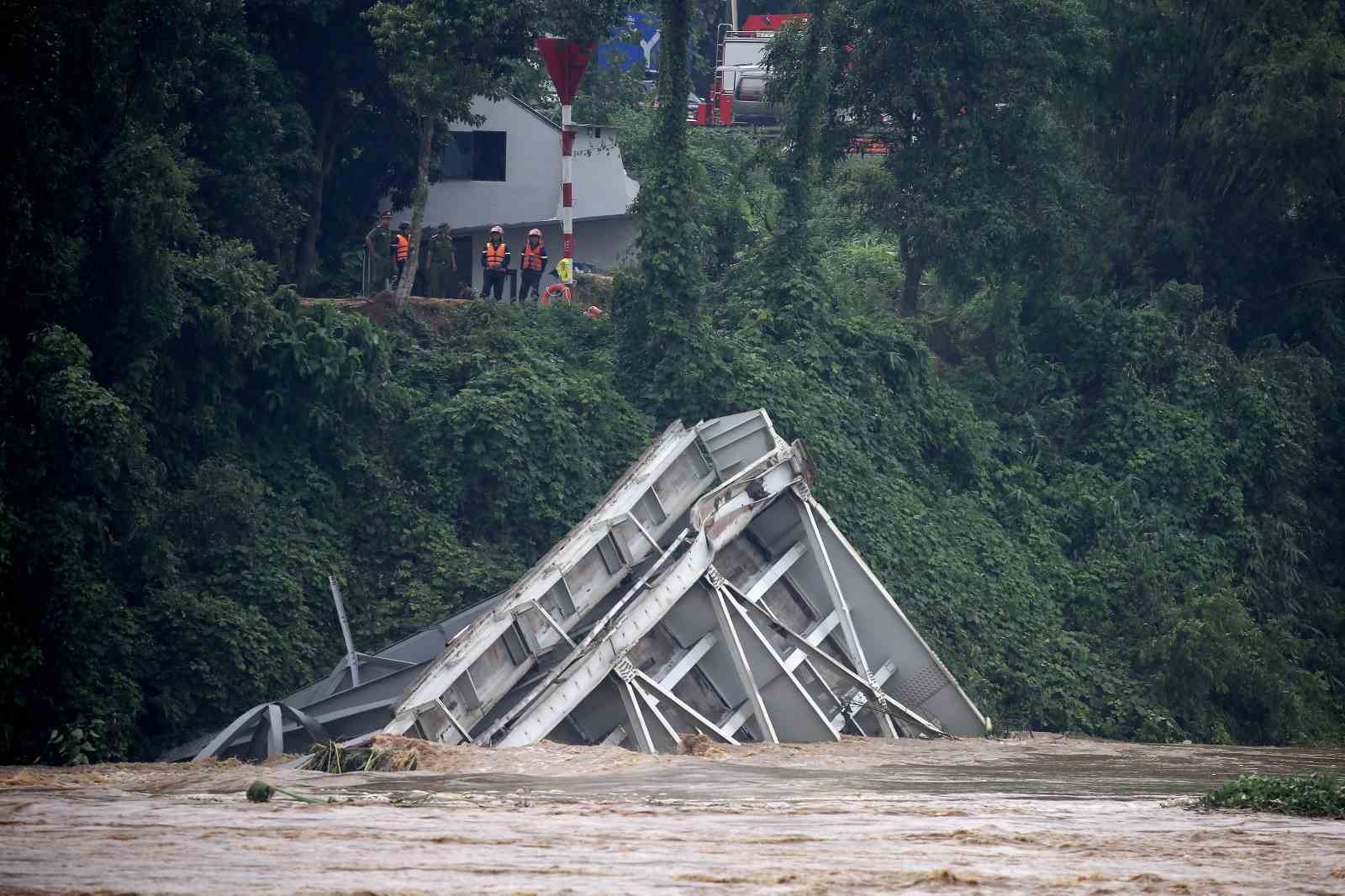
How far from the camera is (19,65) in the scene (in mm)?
13414

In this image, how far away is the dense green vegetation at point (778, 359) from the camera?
13.6 meters

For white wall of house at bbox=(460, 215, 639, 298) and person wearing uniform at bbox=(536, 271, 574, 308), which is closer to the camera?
person wearing uniform at bbox=(536, 271, 574, 308)

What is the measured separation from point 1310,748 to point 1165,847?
1005 centimetres

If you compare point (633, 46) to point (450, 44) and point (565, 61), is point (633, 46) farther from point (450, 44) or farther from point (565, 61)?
point (450, 44)

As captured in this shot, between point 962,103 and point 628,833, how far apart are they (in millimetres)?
17159

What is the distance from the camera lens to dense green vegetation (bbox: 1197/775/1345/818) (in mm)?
9461

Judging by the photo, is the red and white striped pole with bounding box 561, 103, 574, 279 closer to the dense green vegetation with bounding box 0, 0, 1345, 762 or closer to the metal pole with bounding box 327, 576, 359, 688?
the dense green vegetation with bounding box 0, 0, 1345, 762

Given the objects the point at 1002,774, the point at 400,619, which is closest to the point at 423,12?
the point at 400,619

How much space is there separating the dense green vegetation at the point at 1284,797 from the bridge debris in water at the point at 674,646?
4.64 metres

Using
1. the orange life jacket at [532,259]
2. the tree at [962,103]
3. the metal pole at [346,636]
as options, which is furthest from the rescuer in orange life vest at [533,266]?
the metal pole at [346,636]

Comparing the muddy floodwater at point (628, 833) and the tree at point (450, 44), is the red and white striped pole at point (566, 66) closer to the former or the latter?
the tree at point (450, 44)

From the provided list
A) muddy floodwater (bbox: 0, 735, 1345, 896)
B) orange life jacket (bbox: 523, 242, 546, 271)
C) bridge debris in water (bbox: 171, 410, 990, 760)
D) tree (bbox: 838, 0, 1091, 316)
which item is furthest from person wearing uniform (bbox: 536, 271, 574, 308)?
muddy floodwater (bbox: 0, 735, 1345, 896)

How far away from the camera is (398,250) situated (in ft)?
67.5

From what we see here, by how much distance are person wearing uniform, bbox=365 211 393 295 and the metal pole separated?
20.7 ft
